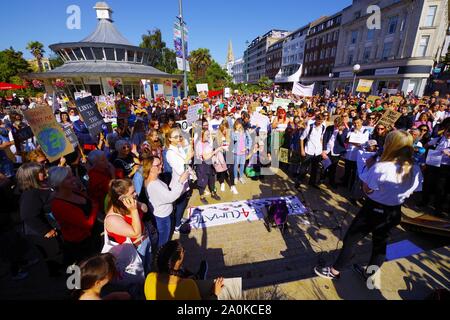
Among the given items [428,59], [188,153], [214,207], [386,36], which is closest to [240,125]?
[188,153]

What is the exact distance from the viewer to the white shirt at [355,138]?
17.5ft

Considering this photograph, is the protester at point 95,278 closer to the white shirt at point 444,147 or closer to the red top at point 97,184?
the red top at point 97,184

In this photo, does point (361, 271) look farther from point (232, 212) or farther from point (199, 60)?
point (199, 60)

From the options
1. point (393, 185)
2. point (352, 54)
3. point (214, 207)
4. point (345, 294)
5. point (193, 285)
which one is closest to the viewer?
point (193, 285)

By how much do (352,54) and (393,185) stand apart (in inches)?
1754

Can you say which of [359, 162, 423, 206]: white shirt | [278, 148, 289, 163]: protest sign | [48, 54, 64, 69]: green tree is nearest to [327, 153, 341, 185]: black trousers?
[278, 148, 289, 163]: protest sign

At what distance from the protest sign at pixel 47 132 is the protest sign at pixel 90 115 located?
98cm

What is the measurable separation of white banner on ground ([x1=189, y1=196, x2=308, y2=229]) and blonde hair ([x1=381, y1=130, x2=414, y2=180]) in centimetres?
274

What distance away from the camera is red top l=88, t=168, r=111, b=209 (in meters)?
3.37

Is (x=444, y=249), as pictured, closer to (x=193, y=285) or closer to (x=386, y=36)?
(x=193, y=285)

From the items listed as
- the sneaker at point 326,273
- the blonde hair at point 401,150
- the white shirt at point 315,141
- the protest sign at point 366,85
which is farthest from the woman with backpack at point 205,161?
the protest sign at point 366,85

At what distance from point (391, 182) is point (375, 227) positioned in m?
0.61

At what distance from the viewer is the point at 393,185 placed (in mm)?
2354

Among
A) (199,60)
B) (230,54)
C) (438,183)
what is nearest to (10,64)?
(199,60)
